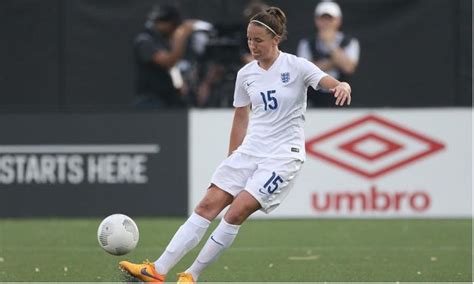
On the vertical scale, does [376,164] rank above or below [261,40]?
below

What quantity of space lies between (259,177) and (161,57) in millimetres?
7160

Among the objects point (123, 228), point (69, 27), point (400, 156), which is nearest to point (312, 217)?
point (400, 156)

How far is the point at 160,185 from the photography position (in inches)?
600

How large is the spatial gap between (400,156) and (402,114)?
20.3 inches

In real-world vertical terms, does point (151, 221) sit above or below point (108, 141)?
below

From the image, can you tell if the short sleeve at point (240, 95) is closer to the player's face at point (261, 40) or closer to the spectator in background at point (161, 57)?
the player's face at point (261, 40)

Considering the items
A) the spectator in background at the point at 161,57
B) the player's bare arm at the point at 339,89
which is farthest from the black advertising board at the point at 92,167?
the player's bare arm at the point at 339,89

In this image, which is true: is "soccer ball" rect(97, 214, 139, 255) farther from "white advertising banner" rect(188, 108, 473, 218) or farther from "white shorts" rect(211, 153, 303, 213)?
"white advertising banner" rect(188, 108, 473, 218)

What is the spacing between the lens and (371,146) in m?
15.2

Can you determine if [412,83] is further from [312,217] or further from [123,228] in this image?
[123,228]

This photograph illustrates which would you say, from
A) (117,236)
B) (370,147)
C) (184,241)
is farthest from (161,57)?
(184,241)

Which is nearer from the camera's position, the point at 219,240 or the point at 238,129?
the point at 219,240

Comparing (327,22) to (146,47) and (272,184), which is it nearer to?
(146,47)

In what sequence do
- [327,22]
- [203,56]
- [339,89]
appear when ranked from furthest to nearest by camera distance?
[203,56]
[327,22]
[339,89]
